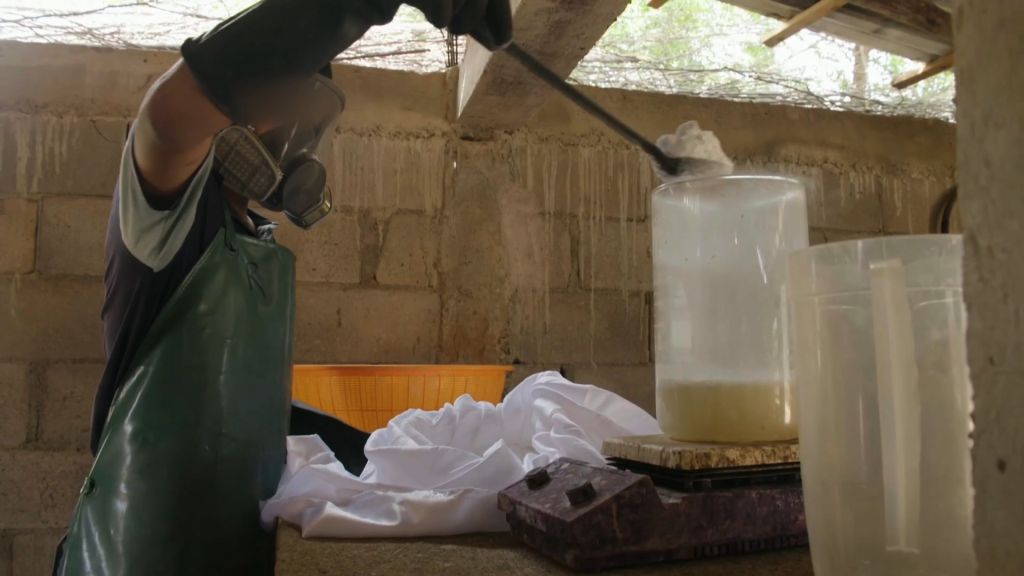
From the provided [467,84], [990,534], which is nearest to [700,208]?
[990,534]

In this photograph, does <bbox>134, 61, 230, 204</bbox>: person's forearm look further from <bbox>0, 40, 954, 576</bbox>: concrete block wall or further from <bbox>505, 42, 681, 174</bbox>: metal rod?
<bbox>0, 40, 954, 576</bbox>: concrete block wall

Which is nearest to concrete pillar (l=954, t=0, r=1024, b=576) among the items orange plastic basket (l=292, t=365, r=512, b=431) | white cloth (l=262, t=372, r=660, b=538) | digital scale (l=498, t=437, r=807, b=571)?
digital scale (l=498, t=437, r=807, b=571)

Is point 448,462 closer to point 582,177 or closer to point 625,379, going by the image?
point 625,379

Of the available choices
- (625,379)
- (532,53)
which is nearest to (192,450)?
(532,53)

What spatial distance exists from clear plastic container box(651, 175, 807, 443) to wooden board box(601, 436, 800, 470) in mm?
45

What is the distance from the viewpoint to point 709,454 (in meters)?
0.77

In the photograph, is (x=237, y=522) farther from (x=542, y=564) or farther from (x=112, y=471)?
(x=542, y=564)

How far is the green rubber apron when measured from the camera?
0.99m

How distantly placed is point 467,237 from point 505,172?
0.26 meters

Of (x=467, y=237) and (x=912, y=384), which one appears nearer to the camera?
(x=912, y=384)

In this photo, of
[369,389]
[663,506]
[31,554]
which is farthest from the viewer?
[31,554]

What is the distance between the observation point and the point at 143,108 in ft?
3.32

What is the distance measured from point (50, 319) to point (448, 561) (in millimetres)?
1910

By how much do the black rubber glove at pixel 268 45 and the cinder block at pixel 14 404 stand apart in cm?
160
